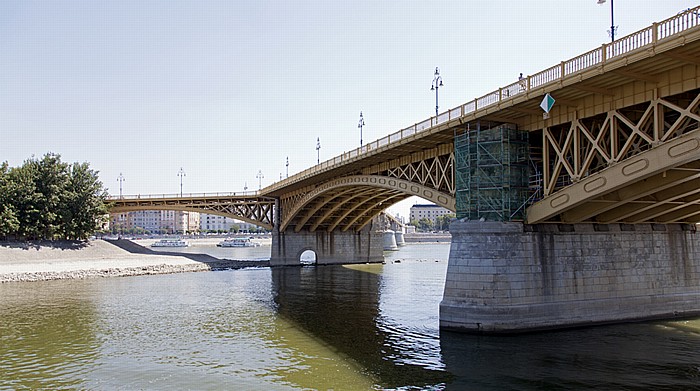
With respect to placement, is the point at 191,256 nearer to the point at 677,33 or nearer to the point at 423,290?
the point at 423,290

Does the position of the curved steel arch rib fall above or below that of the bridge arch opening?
above

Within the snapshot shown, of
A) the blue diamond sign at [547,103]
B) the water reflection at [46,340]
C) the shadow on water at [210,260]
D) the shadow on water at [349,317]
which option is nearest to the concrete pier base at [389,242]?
the shadow on water at [210,260]

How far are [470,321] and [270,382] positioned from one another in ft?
32.0

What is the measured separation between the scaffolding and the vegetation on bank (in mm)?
51915

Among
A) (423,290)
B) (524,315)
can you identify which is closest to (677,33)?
Answer: (524,315)

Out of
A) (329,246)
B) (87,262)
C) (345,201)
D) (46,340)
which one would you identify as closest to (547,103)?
(46,340)

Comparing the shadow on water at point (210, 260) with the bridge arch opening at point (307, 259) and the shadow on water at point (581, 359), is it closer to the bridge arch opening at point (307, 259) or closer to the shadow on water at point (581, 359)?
the bridge arch opening at point (307, 259)

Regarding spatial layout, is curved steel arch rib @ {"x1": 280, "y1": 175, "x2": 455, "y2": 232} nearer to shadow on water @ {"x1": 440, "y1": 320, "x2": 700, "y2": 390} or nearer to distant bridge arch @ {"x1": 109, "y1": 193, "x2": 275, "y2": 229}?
distant bridge arch @ {"x1": 109, "y1": 193, "x2": 275, "y2": 229}

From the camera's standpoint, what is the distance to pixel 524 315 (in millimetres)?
24891

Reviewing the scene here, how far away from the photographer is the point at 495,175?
89.6 ft

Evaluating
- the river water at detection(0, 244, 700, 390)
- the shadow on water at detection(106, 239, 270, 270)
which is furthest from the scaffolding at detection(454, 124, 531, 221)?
the shadow on water at detection(106, 239, 270, 270)

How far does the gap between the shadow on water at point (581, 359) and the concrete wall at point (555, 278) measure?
85 cm

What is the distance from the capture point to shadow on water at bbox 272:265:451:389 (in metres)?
20.1

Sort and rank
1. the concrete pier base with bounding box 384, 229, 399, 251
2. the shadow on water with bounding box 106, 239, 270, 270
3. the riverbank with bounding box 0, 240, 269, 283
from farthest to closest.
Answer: the concrete pier base with bounding box 384, 229, 399, 251 < the shadow on water with bounding box 106, 239, 270, 270 < the riverbank with bounding box 0, 240, 269, 283
